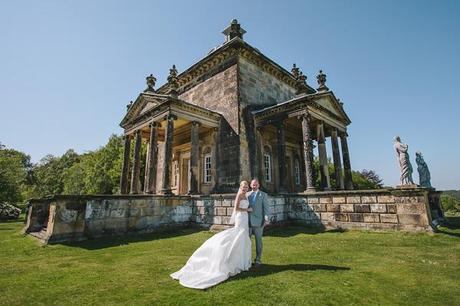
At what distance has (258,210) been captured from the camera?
5.82 meters

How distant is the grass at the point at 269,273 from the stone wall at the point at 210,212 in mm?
761

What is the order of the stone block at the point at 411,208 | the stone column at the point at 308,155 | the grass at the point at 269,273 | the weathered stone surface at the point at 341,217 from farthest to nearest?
the stone column at the point at 308,155 → the weathered stone surface at the point at 341,217 → the stone block at the point at 411,208 → the grass at the point at 269,273

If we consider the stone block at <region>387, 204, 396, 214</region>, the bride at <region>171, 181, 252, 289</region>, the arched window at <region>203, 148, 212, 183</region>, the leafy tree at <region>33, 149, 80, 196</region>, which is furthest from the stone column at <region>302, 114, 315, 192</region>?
the leafy tree at <region>33, 149, 80, 196</region>

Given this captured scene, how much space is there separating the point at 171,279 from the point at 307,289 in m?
2.63

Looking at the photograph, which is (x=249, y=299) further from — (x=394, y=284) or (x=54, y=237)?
(x=54, y=237)

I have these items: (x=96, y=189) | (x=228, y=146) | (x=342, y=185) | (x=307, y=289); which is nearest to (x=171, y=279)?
(x=307, y=289)

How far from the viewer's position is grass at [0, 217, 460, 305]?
4062 millimetres

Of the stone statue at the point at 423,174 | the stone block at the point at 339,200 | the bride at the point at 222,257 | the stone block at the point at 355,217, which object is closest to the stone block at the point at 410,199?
the stone block at the point at 355,217

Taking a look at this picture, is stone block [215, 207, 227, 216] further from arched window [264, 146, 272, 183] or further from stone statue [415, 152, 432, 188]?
stone statue [415, 152, 432, 188]

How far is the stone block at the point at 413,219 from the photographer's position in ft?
28.5

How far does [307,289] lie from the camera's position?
4312 mm

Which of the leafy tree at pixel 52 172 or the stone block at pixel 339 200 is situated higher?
the leafy tree at pixel 52 172

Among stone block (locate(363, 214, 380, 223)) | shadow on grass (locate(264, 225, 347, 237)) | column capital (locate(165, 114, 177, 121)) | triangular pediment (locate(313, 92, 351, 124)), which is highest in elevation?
triangular pediment (locate(313, 92, 351, 124))

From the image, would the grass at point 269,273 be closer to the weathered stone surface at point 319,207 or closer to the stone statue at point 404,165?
the stone statue at point 404,165
